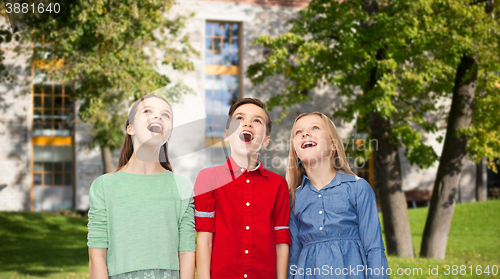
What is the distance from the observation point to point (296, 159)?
278cm

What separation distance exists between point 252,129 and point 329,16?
7222 mm

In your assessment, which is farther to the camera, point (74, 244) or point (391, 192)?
point (74, 244)

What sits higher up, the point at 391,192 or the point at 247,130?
the point at 247,130

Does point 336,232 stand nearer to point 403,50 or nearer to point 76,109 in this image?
point 403,50

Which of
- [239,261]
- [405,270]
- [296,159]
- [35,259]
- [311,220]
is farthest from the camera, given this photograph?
[35,259]

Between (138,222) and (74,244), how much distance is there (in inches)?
440

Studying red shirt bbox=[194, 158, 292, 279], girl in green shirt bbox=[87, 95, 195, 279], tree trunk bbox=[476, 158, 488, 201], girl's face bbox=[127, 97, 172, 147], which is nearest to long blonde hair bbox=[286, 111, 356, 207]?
red shirt bbox=[194, 158, 292, 279]

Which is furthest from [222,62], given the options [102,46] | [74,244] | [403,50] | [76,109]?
[403,50]

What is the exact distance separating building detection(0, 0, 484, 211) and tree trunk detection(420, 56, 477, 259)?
8.07 metres

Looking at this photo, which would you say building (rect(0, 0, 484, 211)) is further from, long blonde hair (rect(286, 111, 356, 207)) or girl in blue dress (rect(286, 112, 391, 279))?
girl in blue dress (rect(286, 112, 391, 279))

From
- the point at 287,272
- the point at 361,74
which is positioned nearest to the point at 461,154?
the point at 361,74

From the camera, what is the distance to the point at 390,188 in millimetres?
9648

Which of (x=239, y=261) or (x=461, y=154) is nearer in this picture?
(x=239, y=261)

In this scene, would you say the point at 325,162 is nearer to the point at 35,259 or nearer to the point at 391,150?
the point at 391,150
